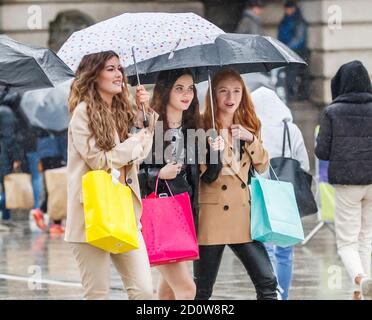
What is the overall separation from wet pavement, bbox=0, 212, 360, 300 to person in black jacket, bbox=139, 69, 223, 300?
95.7 inches

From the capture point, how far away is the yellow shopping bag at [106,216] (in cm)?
762

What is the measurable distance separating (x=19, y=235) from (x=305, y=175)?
22.7 ft

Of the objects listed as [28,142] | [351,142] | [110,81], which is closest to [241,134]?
[110,81]

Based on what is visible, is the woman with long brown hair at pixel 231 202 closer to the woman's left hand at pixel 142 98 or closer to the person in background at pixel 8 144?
the woman's left hand at pixel 142 98

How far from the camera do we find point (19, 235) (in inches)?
660

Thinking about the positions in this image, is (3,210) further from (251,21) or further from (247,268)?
(247,268)

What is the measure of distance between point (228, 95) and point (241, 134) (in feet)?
0.86

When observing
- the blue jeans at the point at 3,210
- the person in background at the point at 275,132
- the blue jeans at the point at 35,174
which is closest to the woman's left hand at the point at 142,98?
the person in background at the point at 275,132

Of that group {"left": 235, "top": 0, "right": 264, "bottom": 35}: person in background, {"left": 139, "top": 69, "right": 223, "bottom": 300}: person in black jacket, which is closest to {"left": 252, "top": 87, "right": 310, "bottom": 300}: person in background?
{"left": 139, "top": 69, "right": 223, "bottom": 300}: person in black jacket

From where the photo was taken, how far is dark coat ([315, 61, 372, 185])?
1080 cm

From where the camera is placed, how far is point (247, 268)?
29.2 ft

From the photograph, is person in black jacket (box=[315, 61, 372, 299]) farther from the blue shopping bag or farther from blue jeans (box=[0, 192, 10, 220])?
blue jeans (box=[0, 192, 10, 220])
